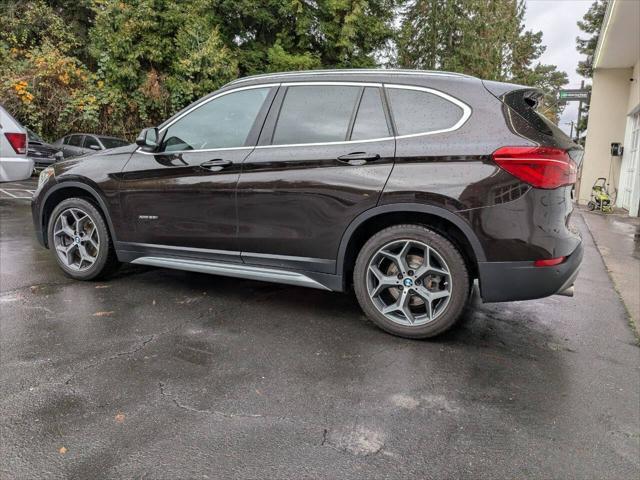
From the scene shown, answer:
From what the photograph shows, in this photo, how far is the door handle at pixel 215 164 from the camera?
3.95m

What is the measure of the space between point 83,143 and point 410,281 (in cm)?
1523

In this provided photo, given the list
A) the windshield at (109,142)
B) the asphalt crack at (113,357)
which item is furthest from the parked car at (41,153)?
the asphalt crack at (113,357)

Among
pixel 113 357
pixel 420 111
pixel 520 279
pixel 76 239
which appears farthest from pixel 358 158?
pixel 76 239

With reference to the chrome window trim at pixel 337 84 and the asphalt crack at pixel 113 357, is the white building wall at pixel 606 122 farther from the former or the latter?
the asphalt crack at pixel 113 357

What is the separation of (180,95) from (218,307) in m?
15.1

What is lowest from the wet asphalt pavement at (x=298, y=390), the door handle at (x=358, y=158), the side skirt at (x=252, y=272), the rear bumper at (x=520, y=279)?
the wet asphalt pavement at (x=298, y=390)

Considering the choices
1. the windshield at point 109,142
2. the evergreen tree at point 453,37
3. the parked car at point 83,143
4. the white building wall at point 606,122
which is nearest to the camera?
the white building wall at point 606,122

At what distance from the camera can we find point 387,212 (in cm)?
344

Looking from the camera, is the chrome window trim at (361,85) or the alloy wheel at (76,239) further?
the alloy wheel at (76,239)

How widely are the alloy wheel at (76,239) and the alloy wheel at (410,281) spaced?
9.10ft

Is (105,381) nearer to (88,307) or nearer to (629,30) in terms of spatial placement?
(88,307)

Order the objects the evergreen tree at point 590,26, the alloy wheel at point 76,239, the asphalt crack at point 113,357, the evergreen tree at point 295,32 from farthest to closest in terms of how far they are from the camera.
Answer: the evergreen tree at point 590,26 → the evergreen tree at point 295,32 → the alloy wheel at point 76,239 → the asphalt crack at point 113,357

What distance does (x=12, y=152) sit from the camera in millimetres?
5766

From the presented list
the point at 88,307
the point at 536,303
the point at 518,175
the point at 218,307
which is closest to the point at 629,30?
the point at 536,303
